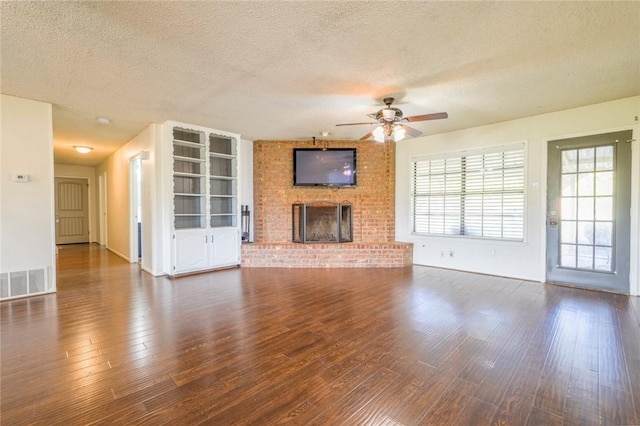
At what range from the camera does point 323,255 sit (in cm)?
573

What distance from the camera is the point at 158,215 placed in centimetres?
496

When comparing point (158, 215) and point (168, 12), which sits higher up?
point (168, 12)

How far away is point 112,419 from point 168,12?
8.50 feet

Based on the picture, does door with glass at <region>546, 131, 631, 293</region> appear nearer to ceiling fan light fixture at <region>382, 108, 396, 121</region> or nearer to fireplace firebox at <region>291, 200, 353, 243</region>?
ceiling fan light fixture at <region>382, 108, 396, 121</region>

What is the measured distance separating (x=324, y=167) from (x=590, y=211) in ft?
14.0

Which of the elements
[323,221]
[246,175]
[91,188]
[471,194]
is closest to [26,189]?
[246,175]

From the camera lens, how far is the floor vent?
11.8ft

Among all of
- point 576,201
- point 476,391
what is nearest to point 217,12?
point 476,391

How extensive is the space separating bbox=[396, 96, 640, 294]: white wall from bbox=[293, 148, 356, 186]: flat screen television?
1056 mm

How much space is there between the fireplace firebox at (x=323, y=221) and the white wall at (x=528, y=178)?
1095 mm

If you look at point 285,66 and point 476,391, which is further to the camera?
point 285,66

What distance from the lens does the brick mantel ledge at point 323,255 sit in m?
5.70

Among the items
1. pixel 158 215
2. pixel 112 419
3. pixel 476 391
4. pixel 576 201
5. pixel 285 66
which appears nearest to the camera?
pixel 112 419

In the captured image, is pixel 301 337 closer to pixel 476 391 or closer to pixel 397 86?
pixel 476 391
